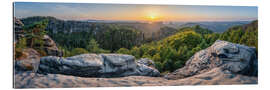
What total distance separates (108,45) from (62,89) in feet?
5.75

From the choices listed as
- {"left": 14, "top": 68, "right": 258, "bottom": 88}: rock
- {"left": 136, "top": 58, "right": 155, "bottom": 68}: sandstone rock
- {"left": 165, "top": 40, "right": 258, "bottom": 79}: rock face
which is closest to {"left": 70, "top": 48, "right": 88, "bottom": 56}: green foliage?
{"left": 14, "top": 68, "right": 258, "bottom": 88}: rock

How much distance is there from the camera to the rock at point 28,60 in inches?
260

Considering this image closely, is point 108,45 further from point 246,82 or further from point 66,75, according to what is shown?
point 246,82

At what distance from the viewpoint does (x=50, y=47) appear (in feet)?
23.3

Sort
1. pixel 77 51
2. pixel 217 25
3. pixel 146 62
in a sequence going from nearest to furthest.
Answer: pixel 77 51, pixel 146 62, pixel 217 25

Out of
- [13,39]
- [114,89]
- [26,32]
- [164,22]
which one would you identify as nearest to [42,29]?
[26,32]

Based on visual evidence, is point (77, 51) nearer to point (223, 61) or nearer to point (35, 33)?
point (35, 33)

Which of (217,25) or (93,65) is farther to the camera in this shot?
(217,25)

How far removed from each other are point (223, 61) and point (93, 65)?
345 cm

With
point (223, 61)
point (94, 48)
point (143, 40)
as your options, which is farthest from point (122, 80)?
point (223, 61)

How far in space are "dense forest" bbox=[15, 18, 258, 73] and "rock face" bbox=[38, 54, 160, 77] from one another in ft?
0.76

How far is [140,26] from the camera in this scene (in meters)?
7.82

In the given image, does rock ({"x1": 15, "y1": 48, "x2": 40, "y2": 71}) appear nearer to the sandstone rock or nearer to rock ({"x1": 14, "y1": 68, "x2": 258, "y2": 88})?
rock ({"x1": 14, "y1": 68, "x2": 258, "y2": 88})

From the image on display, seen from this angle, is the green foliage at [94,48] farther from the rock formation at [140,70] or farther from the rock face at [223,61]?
the rock face at [223,61]
